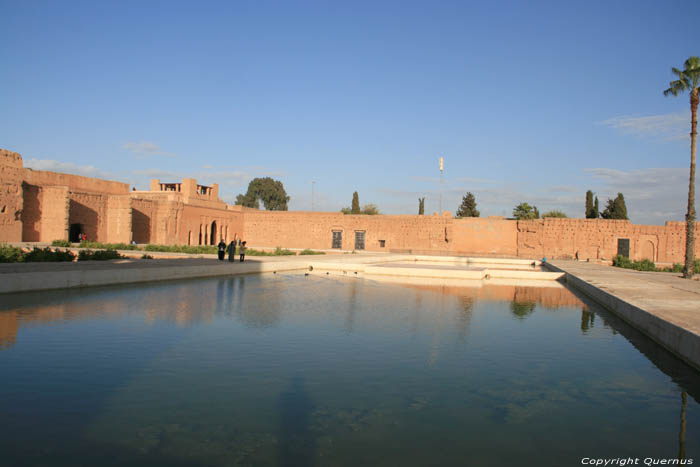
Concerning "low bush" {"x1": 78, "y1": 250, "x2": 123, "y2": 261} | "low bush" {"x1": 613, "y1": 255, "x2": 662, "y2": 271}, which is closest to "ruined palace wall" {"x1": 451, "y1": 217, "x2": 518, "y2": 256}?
"low bush" {"x1": 613, "y1": 255, "x2": 662, "y2": 271}

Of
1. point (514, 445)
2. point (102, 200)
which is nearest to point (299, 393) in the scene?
point (514, 445)

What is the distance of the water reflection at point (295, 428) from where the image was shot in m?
3.56

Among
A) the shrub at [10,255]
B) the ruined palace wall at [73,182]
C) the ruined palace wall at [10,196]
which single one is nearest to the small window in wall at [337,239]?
the ruined palace wall at [73,182]

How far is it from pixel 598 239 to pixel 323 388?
90.4ft

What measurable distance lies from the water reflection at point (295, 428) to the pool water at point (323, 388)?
2 centimetres

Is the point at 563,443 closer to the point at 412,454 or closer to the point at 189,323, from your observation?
the point at 412,454

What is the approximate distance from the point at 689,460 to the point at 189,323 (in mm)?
6415

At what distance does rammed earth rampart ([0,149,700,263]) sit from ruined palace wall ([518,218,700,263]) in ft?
0.17

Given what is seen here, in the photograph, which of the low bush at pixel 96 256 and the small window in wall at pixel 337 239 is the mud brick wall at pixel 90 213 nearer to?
the low bush at pixel 96 256

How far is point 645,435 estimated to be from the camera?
419cm

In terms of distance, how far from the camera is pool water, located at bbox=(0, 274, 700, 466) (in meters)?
3.72

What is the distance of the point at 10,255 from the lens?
1288cm

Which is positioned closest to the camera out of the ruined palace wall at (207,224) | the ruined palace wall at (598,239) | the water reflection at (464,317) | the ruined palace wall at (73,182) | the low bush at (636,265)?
the water reflection at (464,317)

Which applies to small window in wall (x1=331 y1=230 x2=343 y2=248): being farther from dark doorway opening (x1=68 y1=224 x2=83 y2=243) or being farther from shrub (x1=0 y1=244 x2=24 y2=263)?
shrub (x1=0 y1=244 x2=24 y2=263)
